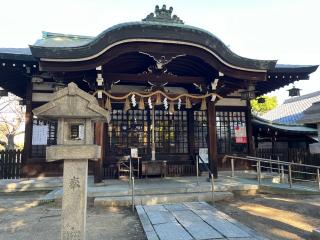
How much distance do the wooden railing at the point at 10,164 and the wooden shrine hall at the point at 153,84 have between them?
0.40m

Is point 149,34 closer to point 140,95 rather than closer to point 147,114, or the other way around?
point 140,95

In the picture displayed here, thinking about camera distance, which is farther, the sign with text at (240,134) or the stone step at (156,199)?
the sign with text at (240,134)

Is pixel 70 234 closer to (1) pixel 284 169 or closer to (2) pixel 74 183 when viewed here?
(2) pixel 74 183

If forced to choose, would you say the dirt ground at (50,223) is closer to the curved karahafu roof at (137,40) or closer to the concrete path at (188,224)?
the concrete path at (188,224)

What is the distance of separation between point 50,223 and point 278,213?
18.7 feet

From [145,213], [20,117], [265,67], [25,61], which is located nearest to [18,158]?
[25,61]

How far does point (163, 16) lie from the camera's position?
32.6 ft

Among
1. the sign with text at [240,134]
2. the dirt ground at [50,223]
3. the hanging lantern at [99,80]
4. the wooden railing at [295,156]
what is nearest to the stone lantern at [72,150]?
the dirt ground at [50,223]

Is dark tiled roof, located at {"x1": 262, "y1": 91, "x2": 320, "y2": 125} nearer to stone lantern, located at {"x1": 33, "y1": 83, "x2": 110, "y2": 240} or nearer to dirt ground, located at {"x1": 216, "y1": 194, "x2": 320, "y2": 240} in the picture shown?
dirt ground, located at {"x1": 216, "y1": 194, "x2": 320, "y2": 240}

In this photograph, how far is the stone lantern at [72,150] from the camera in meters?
4.39

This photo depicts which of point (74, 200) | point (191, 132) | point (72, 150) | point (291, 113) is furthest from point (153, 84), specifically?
point (291, 113)

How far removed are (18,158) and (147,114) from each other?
582 centimetres

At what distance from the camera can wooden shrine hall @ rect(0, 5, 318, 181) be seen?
8414 mm

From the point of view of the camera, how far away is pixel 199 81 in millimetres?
10250
